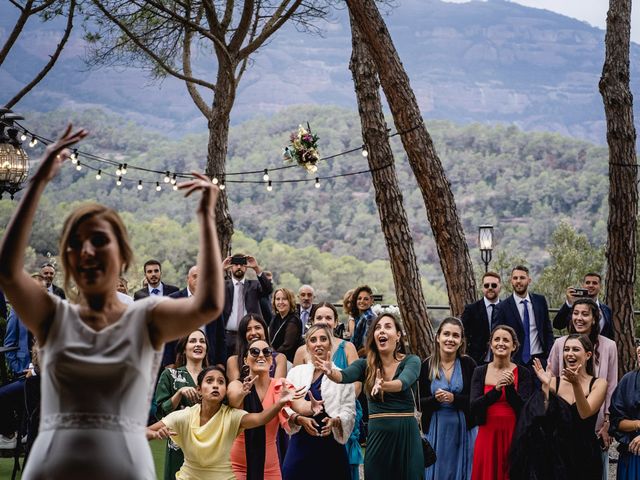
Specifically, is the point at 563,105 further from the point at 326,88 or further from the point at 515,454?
the point at 515,454

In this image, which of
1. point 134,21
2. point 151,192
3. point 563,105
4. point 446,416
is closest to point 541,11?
point 563,105

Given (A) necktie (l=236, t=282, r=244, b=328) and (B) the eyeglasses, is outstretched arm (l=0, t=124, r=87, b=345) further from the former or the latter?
(A) necktie (l=236, t=282, r=244, b=328)

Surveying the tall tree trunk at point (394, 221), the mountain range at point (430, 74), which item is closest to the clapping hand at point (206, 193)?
the tall tree trunk at point (394, 221)

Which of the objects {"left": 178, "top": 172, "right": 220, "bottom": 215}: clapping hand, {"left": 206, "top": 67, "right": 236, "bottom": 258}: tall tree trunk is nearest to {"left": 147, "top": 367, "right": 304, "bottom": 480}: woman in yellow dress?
{"left": 178, "top": 172, "right": 220, "bottom": 215}: clapping hand

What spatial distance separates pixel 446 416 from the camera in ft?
23.6

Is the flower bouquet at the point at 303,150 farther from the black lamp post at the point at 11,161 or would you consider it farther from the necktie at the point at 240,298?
the black lamp post at the point at 11,161

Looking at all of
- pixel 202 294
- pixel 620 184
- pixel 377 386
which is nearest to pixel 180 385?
pixel 377 386

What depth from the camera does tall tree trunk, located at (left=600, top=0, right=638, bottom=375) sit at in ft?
38.0

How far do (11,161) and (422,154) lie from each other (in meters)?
A: 4.56

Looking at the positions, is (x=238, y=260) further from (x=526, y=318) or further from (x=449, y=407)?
(x=449, y=407)

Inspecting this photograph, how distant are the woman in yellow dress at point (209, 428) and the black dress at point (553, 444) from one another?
6.02 feet

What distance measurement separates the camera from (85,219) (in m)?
2.54

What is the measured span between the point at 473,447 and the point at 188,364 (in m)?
1.95

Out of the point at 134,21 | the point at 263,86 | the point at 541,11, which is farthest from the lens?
the point at 541,11
